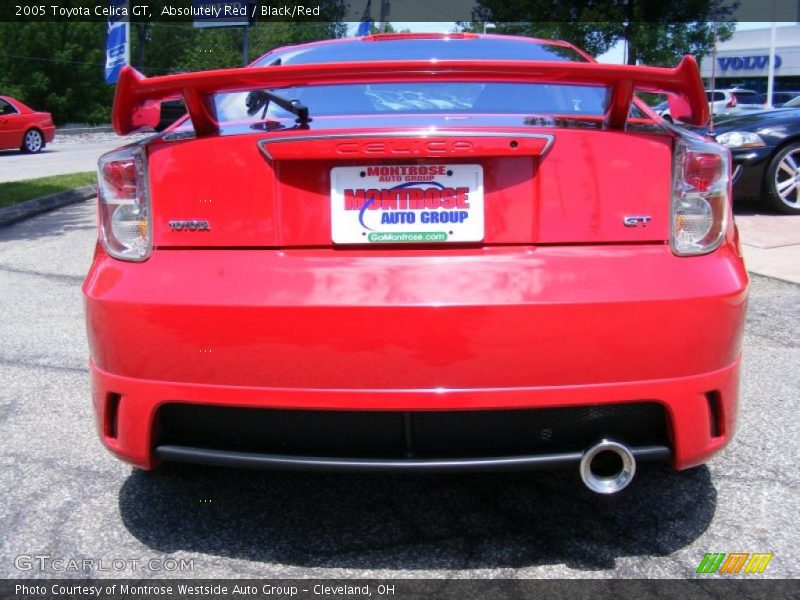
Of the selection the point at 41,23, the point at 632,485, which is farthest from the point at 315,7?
the point at 632,485

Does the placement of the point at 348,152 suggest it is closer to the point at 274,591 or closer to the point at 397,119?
the point at 397,119

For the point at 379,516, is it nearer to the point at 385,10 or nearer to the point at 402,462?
the point at 402,462

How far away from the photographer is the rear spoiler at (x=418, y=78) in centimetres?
208

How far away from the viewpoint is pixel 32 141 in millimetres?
20406

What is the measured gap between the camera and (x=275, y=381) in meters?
2.05

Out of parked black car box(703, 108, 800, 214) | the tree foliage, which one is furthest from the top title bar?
parked black car box(703, 108, 800, 214)

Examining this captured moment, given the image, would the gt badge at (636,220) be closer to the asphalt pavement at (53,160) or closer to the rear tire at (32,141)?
the asphalt pavement at (53,160)

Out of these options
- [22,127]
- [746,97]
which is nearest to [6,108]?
[22,127]

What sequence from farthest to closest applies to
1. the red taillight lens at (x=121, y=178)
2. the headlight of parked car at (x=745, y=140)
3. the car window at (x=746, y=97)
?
the car window at (x=746, y=97), the headlight of parked car at (x=745, y=140), the red taillight lens at (x=121, y=178)

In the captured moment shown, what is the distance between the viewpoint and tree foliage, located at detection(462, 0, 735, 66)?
18172 mm

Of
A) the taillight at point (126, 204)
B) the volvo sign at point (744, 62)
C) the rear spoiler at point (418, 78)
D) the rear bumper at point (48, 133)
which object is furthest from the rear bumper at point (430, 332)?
the volvo sign at point (744, 62)

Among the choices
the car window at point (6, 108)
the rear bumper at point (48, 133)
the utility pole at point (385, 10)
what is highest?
the utility pole at point (385, 10)

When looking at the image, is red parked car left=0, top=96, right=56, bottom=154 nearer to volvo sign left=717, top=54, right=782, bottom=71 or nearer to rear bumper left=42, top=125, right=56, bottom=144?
rear bumper left=42, top=125, right=56, bottom=144

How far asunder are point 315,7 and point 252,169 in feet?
159
